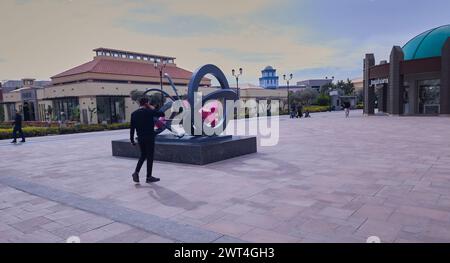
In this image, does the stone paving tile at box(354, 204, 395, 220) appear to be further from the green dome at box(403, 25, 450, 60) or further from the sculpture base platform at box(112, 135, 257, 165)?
the green dome at box(403, 25, 450, 60)

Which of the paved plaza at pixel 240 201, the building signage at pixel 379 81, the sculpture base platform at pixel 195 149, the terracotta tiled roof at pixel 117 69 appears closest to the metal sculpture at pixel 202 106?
the sculpture base platform at pixel 195 149

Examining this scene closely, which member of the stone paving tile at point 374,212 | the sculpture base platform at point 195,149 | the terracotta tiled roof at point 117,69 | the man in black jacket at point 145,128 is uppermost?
the terracotta tiled roof at point 117,69

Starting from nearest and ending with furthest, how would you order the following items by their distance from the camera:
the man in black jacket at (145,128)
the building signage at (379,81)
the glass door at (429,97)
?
1. the man in black jacket at (145,128)
2. the glass door at (429,97)
3. the building signage at (379,81)

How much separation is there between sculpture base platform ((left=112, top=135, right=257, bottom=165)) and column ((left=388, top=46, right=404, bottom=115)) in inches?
1019

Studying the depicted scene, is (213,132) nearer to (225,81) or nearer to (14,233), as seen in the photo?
(225,81)

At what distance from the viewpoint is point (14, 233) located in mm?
4605

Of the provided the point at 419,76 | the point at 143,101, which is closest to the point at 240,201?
the point at 143,101

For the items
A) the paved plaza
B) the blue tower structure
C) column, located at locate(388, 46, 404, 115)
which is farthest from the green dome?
the blue tower structure

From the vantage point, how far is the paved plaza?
4359 mm

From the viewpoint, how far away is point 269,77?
348ft

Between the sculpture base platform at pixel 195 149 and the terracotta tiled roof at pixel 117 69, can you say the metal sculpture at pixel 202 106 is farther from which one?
the terracotta tiled roof at pixel 117 69

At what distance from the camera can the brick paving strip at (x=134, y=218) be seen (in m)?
4.24

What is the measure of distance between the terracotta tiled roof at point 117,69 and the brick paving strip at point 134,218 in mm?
34103
